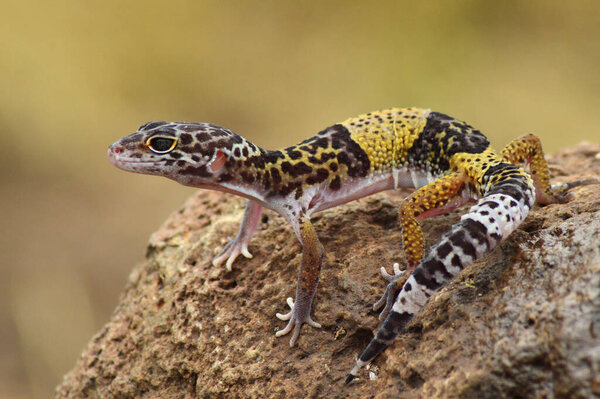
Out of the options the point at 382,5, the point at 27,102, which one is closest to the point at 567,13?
the point at 382,5

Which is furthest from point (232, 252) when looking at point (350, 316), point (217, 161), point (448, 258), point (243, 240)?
point (448, 258)

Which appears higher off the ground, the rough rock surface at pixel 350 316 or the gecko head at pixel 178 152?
the gecko head at pixel 178 152

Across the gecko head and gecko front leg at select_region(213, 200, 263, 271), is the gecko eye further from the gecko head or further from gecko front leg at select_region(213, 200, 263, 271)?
gecko front leg at select_region(213, 200, 263, 271)

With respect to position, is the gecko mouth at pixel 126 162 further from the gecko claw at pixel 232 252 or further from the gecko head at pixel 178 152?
the gecko claw at pixel 232 252

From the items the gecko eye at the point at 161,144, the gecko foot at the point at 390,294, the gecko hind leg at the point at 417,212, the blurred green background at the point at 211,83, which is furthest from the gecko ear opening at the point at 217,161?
the blurred green background at the point at 211,83

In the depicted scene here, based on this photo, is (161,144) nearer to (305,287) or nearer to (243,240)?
(243,240)

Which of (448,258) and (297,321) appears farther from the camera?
(297,321)

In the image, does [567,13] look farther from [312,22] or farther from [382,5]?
[312,22]
